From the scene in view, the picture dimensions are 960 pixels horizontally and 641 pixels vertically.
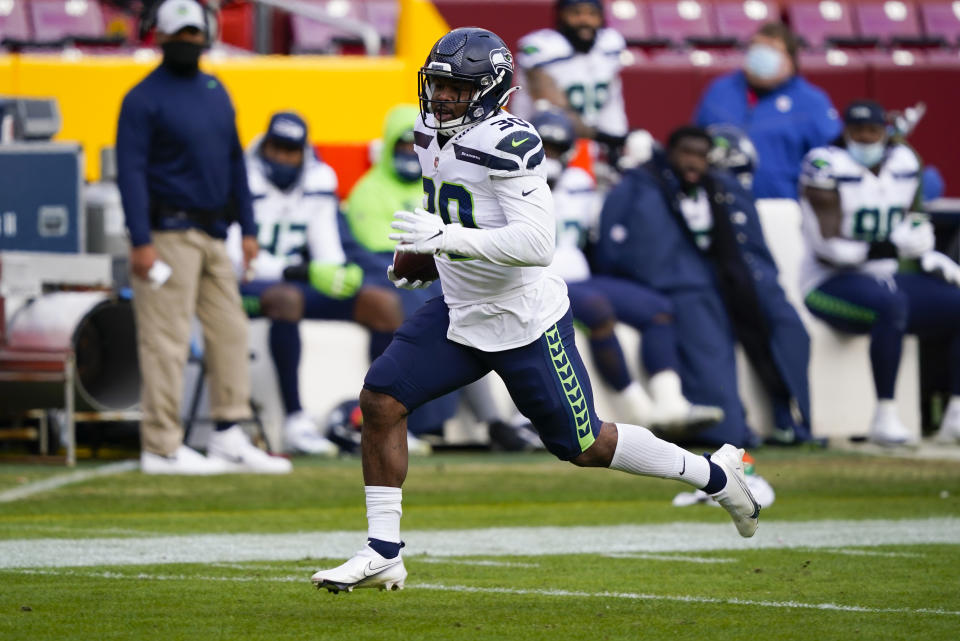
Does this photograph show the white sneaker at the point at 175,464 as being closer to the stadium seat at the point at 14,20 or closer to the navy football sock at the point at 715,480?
the navy football sock at the point at 715,480

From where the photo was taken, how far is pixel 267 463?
327 inches

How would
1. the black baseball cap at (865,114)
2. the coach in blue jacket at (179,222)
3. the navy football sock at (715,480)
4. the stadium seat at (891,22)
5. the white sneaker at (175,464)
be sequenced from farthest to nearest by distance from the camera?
the stadium seat at (891,22) < the black baseball cap at (865,114) < the white sneaker at (175,464) < the coach in blue jacket at (179,222) < the navy football sock at (715,480)

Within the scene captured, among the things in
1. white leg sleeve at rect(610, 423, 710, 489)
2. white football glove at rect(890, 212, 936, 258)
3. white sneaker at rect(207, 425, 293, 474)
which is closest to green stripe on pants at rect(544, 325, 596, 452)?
white leg sleeve at rect(610, 423, 710, 489)

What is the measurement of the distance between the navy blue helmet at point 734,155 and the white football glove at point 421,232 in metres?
6.00

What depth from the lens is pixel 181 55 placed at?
26.5ft

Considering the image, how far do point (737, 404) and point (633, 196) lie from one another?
1329 mm

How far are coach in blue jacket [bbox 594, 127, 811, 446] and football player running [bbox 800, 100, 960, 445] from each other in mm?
323

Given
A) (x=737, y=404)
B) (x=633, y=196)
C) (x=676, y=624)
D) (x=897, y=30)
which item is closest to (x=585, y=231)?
(x=633, y=196)

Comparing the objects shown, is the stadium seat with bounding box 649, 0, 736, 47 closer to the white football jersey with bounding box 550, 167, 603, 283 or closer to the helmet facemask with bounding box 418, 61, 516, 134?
the white football jersey with bounding box 550, 167, 603, 283

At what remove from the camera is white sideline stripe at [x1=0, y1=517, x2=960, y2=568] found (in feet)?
18.3

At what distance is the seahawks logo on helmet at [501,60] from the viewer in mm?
4691

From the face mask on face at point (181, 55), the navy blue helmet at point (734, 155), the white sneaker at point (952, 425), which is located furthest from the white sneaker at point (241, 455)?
the white sneaker at point (952, 425)

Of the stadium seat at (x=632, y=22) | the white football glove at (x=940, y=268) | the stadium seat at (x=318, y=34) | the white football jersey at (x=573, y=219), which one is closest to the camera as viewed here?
the white football jersey at (x=573, y=219)

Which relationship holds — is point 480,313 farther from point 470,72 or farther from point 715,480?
point 715,480
